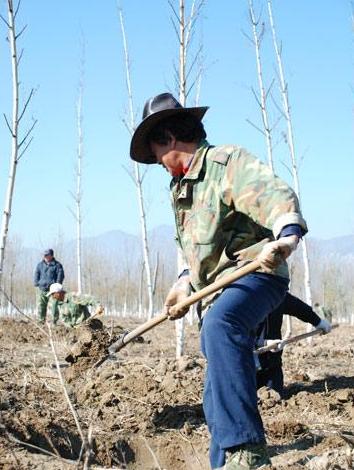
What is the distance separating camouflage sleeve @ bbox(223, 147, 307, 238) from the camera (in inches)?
104

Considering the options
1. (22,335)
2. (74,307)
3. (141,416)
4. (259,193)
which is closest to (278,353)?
(141,416)

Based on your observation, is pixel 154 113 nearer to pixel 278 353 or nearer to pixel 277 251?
pixel 277 251

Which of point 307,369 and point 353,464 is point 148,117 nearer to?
point 353,464

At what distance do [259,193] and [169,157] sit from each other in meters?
0.57

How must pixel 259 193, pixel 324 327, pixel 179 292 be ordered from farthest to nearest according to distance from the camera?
pixel 324 327, pixel 179 292, pixel 259 193

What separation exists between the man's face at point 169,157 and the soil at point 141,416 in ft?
3.22

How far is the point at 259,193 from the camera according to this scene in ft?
8.94

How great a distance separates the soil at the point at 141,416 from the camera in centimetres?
335

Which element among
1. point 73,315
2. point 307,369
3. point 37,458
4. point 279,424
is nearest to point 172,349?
point 73,315

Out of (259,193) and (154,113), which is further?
(154,113)

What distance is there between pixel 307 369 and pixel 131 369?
1.96m

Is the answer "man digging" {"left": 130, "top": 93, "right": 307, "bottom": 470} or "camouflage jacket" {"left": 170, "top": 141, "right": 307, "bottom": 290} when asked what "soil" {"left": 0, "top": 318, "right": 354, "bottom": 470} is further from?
"camouflage jacket" {"left": 170, "top": 141, "right": 307, "bottom": 290}

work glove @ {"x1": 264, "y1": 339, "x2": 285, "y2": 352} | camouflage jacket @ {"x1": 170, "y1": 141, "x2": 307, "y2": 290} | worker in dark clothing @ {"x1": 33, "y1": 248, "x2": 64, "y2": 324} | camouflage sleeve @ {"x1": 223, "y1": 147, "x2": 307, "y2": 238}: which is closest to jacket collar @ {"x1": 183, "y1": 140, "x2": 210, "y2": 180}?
camouflage jacket @ {"x1": 170, "y1": 141, "x2": 307, "y2": 290}

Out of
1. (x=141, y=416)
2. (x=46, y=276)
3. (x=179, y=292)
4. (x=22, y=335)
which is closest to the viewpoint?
(x=179, y=292)
